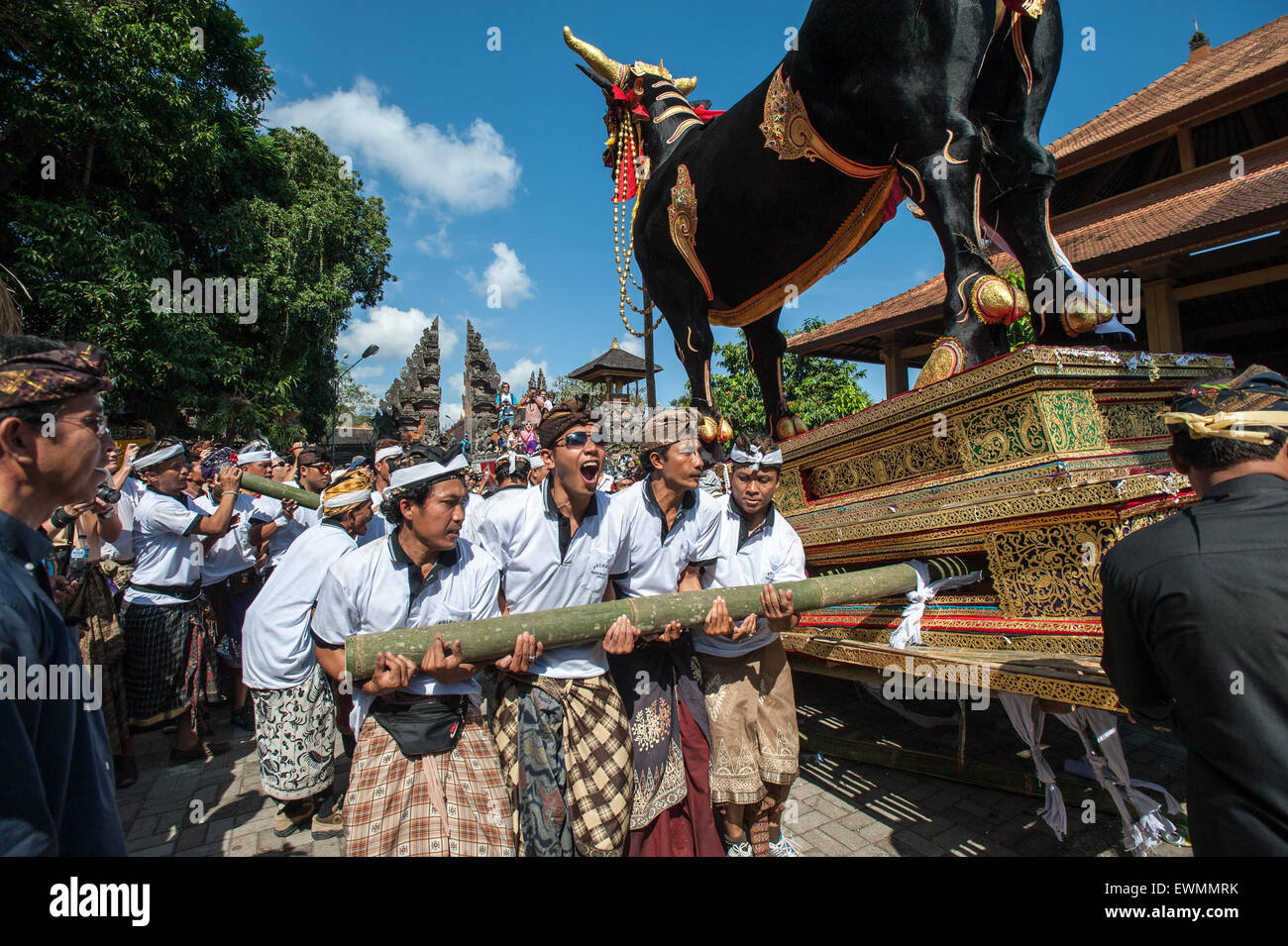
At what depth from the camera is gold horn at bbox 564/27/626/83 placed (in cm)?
520

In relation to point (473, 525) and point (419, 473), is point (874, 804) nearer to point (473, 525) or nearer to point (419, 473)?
point (473, 525)

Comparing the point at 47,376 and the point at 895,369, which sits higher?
the point at 895,369

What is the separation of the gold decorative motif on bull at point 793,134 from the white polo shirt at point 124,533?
480 cm

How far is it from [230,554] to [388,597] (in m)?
3.56

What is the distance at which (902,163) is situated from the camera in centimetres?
313

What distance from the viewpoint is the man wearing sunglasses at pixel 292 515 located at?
5.12 m

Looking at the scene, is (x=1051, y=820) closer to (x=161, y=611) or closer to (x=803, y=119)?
(x=803, y=119)

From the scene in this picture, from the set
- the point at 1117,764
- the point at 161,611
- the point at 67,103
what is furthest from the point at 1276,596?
Result: the point at 67,103

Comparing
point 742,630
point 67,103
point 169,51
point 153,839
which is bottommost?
point 153,839

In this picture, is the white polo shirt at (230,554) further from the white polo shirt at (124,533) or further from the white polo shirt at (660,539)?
the white polo shirt at (660,539)

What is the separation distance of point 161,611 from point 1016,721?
5.32 meters

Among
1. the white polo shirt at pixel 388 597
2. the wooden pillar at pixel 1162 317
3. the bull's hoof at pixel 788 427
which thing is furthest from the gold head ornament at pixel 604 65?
the wooden pillar at pixel 1162 317

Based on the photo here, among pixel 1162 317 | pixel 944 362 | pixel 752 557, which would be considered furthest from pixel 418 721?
pixel 1162 317

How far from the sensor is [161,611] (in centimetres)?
438
